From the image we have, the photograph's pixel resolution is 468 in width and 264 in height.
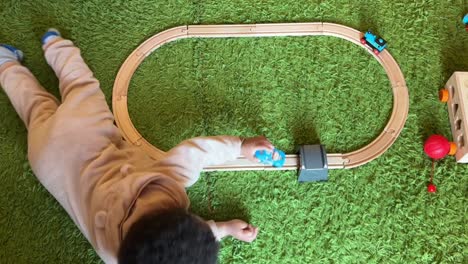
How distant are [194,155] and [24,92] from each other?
0.44 metres

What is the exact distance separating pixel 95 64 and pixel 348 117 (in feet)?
2.04

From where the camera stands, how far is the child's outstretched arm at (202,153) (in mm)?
992

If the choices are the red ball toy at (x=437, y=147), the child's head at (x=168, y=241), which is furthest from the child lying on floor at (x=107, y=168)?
the red ball toy at (x=437, y=147)

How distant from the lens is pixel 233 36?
1241mm

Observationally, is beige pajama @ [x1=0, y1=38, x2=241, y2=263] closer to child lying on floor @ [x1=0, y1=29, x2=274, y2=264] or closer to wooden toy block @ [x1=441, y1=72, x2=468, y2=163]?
child lying on floor @ [x1=0, y1=29, x2=274, y2=264]

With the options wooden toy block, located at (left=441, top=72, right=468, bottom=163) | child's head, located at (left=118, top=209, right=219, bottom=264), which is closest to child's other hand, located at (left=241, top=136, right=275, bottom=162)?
child's head, located at (left=118, top=209, right=219, bottom=264)

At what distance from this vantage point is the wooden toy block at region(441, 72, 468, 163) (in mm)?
1105

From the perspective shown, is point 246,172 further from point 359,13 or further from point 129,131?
point 359,13

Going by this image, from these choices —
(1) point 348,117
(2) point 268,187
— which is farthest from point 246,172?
(1) point 348,117

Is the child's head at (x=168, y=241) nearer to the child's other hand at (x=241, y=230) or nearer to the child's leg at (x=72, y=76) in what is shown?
the child's other hand at (x=241, y=230)

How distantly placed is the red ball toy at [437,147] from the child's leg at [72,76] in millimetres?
717

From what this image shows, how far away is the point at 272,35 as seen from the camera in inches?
48.9

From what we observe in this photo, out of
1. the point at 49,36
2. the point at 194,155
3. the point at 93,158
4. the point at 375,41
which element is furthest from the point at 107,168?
the point at 375,41

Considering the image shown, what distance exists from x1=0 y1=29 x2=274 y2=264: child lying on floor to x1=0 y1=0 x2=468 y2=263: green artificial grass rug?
0.07 meters
